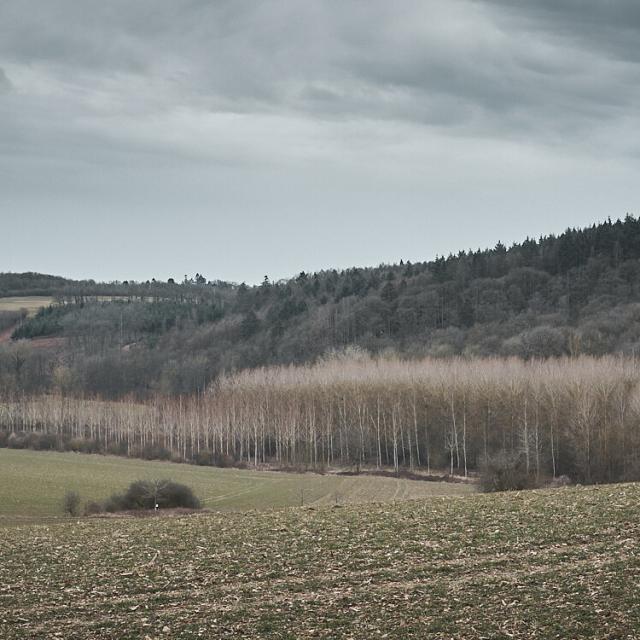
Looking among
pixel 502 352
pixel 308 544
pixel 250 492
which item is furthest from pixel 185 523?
pixel 502 352

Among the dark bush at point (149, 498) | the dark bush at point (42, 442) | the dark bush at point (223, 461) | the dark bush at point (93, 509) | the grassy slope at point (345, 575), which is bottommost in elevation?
the dark bush at point (223, 461)

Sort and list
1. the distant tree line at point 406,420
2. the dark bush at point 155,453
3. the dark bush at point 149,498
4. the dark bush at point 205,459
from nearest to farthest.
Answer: the dark bush at point 149,498 < the distant tree line at point 406,420 < the dark bush at point 205,459 < the dark bush at point 155,453

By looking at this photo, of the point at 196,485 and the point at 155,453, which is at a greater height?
the point at 155,453

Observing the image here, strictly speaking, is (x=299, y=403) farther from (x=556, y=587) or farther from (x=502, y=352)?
(x=556, y=587)

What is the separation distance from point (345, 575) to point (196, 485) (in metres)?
68.5

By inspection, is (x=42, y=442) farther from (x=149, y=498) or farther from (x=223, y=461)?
(x=149, y=498)

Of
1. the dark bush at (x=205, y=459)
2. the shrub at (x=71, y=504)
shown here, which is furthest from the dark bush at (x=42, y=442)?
the shrub at (x=71, y=504)

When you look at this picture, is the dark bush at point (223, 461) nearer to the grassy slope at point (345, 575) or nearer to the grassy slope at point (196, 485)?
the grassy slope at point (196, 485)

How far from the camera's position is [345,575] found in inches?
1027

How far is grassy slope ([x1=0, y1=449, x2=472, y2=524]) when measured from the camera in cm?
7662

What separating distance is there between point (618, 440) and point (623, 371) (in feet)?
50.9

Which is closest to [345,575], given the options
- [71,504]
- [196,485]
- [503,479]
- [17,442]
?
[503,479]

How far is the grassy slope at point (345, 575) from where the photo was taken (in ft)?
71.3

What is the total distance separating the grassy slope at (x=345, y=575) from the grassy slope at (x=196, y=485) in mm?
32215
